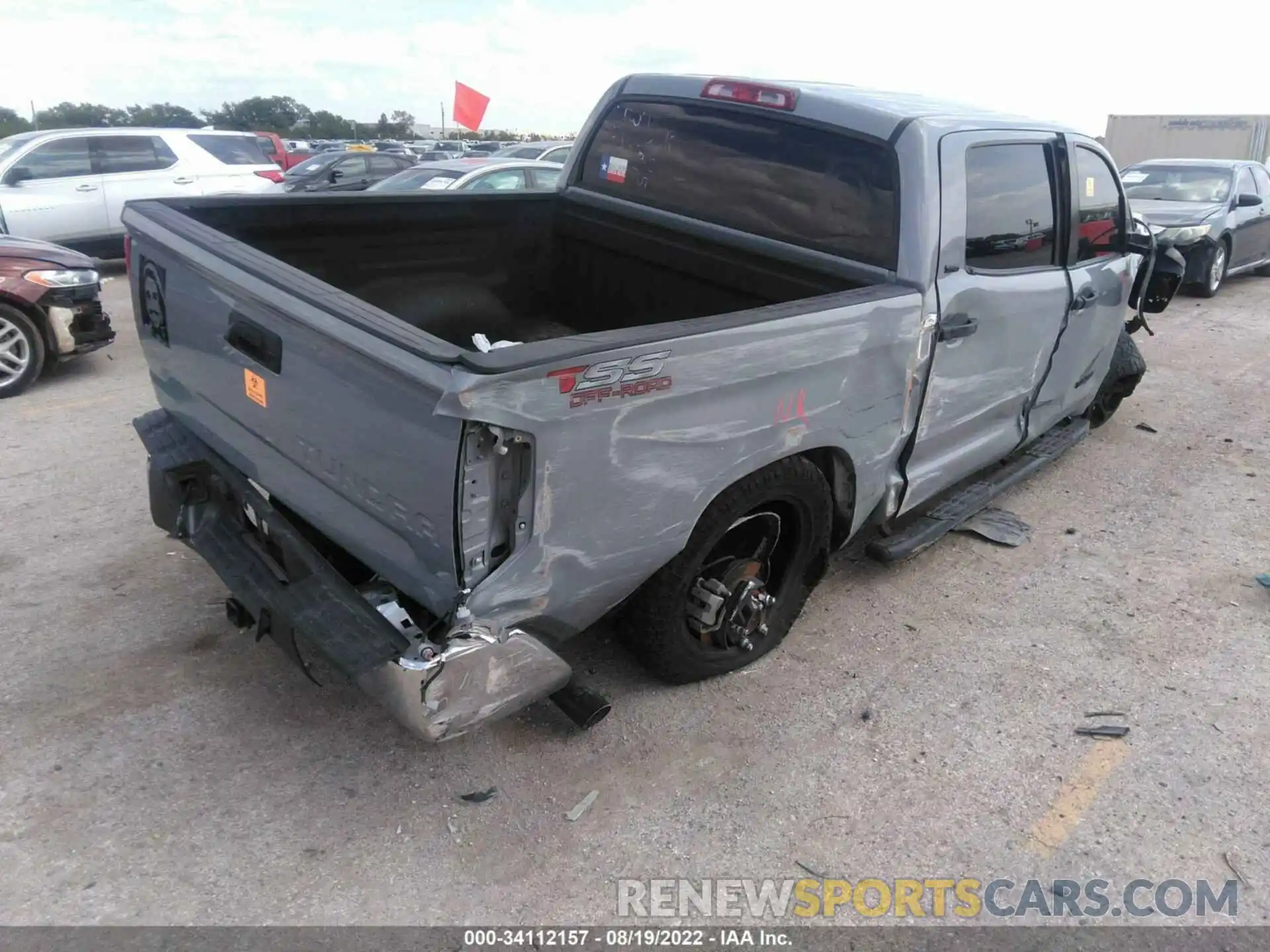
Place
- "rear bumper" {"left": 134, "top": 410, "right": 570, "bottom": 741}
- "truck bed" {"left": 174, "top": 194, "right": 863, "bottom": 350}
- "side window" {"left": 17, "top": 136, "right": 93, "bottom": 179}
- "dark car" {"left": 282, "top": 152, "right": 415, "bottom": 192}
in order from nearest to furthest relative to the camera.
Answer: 1. "rear bumper" {"left": 134, "top": 410, "right": 570, "bottom": 741}
2. "truck bed" {"left": 174, "top": 194, "right": 863, "bottom": 350}
3. "side window" {"left": 17, "top": 136, "right": 93, "bottom": 179}
4. "dark car" {"left": 282, "top": 152, "right": 415, "bottom": 192}

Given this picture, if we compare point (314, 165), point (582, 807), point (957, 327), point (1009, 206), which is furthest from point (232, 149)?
point (582, 807)

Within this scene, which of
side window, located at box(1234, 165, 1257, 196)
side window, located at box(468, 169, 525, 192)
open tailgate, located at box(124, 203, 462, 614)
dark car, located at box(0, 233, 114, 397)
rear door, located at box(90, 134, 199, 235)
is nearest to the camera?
open tailgate, located at box(124, 203, 462, 614)

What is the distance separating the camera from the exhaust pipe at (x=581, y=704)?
9.73 feet

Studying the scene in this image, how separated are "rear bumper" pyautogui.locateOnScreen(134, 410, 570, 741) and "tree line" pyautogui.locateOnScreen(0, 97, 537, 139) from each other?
3592 centimetres

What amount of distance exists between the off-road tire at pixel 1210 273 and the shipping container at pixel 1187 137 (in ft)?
37.5

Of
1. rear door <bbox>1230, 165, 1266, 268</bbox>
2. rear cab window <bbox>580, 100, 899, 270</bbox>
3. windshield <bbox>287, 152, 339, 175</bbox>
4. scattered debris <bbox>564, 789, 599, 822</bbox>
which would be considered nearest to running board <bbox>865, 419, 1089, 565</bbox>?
rear cab window <bbox>580, 100, 899, 270</bbox>

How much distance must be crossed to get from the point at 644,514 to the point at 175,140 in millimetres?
11906

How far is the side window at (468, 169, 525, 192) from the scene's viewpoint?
945 centimetres

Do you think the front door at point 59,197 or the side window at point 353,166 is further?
the side window at point 353,166

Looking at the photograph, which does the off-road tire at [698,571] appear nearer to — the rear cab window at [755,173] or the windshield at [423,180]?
the rear cab window at [755,173]

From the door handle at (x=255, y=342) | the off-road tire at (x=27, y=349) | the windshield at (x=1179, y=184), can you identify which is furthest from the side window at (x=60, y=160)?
the windshield at (x=1179, y=184)

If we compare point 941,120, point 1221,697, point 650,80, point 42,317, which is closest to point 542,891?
point 1221,697

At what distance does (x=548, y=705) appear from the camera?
10.8ft

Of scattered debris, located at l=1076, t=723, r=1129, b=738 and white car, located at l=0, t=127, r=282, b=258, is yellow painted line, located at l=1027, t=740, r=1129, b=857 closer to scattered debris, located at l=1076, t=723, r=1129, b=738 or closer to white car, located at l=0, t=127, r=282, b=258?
scattered debris, located at l=1076, t=723, r=1129, b=738
